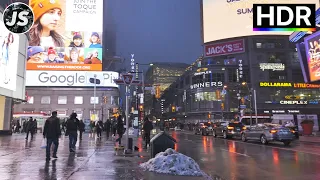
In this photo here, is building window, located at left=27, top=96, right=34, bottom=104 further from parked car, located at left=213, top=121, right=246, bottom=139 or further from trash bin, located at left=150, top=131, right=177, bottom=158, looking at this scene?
trash bin, located at left=150, top=131, right=177, bottom=158

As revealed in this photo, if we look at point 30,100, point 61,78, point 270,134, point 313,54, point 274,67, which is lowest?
point 270,134

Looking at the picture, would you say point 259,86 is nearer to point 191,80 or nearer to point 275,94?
point 275,94

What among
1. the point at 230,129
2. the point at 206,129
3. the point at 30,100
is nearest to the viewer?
the point at 230,129

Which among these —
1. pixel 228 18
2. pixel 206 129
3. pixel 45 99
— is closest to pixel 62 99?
pixel 45 99

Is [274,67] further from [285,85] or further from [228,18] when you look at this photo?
[228,18]

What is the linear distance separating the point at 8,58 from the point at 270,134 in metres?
22.0

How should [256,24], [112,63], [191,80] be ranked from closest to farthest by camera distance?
[256,24] < [191,80] < [112,63]

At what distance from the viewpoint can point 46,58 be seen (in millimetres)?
85562

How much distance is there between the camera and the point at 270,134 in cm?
2338

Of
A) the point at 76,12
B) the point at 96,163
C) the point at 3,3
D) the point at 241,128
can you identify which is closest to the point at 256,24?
the point at 96,163

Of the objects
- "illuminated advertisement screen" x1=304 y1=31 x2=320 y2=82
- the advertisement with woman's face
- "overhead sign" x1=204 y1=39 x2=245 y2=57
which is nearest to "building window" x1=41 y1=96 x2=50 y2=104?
"overhead sign" x1=204 y1=39 x2=245 y2=57

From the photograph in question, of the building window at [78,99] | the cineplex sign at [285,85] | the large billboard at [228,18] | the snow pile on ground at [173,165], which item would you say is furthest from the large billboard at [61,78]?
the snow pile on ground at [173,165]

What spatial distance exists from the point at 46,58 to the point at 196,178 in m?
83.2

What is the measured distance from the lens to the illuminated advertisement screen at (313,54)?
28.6 meters
